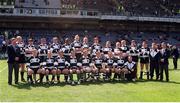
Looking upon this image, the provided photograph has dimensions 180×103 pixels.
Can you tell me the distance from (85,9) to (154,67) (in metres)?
32.0

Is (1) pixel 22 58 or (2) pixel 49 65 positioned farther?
(1) pixel 22 58

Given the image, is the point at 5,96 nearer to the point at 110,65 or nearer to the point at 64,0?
the point at 110,65

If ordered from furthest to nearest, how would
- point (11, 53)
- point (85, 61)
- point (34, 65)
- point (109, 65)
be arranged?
point (109, 65) < point (85, 61) < point (11, 53) < point (34, 65)

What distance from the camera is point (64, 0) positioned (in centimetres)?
Result: 5653

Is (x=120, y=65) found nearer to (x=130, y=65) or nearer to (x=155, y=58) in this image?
(x=130, y=65)

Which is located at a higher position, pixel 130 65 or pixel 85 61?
pixel 85 61

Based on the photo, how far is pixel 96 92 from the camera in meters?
18.5

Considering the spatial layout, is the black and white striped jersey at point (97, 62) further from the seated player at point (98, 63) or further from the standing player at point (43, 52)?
the standing player at point (43, 52)

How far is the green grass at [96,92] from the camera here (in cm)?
1695

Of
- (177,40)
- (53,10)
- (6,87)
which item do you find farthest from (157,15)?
(6,87)

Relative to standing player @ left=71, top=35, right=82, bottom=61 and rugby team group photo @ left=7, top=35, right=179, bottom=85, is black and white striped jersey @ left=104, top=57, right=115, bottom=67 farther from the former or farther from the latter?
standing player @ left=71, top=35, right=82, bottom=61

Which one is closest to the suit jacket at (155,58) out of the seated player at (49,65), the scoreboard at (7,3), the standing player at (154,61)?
the standing player at (154,61)

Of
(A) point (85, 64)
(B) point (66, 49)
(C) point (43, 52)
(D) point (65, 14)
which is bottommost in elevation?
(A) point (85, 64)

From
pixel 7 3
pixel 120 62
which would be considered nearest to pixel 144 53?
pixel 120 62
